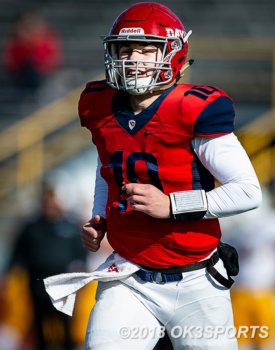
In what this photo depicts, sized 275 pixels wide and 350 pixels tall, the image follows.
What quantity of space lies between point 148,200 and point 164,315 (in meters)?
0.50

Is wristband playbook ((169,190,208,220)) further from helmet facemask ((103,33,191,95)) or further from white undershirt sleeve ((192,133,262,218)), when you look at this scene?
helmet facemask ((103,33,191,95))

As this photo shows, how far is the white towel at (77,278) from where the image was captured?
265cm

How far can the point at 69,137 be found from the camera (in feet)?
27.5

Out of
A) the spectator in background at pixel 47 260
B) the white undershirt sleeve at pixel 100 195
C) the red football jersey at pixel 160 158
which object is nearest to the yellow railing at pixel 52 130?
the spectator in background at pixel 47 260

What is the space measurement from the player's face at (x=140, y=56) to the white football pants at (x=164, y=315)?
82cm

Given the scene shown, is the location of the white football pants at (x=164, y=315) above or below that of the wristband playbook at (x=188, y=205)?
below

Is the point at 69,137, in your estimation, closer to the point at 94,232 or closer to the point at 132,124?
the point at 94,232

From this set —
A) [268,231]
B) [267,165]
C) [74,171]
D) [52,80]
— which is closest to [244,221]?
[268,231]

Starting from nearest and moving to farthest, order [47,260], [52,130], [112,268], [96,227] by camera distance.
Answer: [112,268] < [96,227] < [47,260] < [52,130]

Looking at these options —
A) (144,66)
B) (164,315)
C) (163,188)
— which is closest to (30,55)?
(144,66)

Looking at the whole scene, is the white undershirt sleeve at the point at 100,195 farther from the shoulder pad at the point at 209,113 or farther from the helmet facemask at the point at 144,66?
the shoulder pad at the point at 209,113

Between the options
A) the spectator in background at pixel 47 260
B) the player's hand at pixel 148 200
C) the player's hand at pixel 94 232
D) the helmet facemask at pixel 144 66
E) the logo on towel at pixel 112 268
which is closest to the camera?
the player's hand at pixel 148 200

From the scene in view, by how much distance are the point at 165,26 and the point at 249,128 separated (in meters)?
5.12

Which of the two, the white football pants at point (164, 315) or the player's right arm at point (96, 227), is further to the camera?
the player's right arm at point (96, 227)
